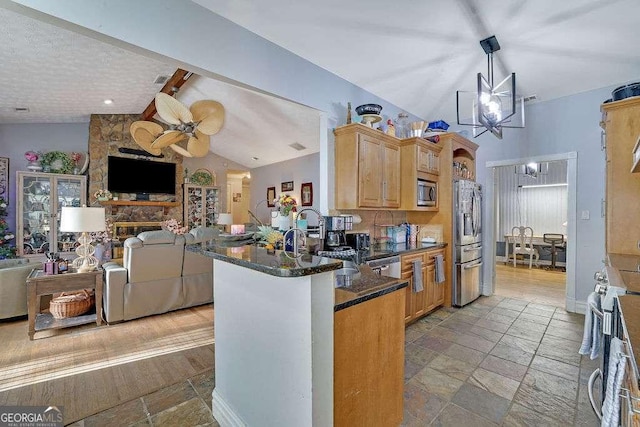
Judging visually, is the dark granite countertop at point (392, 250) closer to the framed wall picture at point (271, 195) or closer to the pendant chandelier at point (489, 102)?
the pendant chandelier at point (489, 102)

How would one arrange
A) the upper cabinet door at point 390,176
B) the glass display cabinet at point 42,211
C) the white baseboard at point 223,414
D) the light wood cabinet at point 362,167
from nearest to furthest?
the white baseboard at point 223,414 → the light wood cabinet at point 362,167 → the upper cabinet door at point 390,176 → the glass display cabinet at point 42,211

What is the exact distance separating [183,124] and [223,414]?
130 inches

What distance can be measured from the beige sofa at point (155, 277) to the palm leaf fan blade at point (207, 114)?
4.62 ft

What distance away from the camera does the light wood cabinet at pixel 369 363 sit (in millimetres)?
1324

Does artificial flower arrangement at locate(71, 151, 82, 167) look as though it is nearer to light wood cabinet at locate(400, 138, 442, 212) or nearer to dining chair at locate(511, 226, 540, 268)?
light wood cabinet at locate(400, 138, 442, 212)

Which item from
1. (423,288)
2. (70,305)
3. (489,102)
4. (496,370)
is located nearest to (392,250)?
(423,288)

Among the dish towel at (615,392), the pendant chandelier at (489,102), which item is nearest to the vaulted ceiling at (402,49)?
the pendant chandelier at (489,102)

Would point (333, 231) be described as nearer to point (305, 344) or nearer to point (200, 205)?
point (305, 344)

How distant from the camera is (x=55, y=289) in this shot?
3080mm

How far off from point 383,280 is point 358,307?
35cm

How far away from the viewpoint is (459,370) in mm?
2412

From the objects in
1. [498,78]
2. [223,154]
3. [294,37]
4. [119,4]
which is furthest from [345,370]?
[223,154]

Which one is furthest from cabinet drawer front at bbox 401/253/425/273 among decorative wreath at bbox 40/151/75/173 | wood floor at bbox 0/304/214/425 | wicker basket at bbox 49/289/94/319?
decorative wreath at bbox 40/151/75/173

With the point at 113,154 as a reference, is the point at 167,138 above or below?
below
